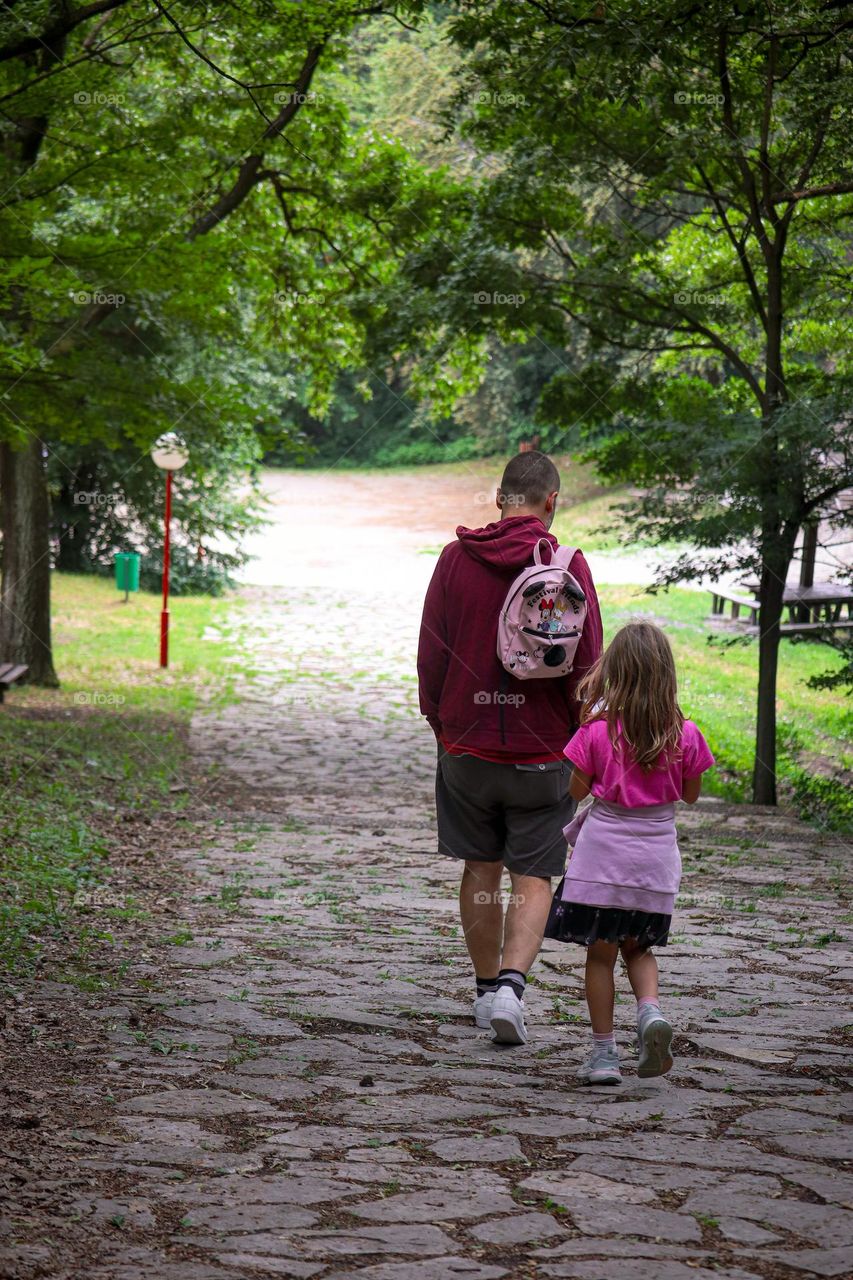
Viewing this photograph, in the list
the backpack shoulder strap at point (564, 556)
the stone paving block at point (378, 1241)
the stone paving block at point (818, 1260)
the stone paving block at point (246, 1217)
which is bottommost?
the stone paving block at point (246, 1217)

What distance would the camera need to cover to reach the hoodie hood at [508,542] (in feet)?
15.9

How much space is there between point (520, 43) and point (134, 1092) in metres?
8.99

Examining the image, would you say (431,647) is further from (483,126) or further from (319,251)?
(319,251)

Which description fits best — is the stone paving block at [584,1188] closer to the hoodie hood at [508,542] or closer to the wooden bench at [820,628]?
the hoodie hood at [508,542]

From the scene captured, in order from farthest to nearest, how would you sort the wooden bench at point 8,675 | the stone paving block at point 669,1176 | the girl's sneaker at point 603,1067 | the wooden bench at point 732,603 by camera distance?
the wooden bench at point 732,603 → the wooden bench at point 8,675 → the girl's sneaker at point 603,1067 → the stone paving block at point 669,1176

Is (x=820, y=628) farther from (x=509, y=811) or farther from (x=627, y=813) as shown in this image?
(x=627, y=813)

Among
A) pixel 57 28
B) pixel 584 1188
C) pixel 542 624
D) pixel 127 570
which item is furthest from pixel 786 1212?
pixel 127 570

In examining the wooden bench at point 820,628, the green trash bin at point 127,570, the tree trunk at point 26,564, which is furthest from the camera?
the green trash bin at point 127,570

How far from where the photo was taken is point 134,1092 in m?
4.22

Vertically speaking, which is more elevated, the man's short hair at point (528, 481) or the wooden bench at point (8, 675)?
the man's short hair at point (528, 481)

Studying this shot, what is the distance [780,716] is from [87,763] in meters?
9.23

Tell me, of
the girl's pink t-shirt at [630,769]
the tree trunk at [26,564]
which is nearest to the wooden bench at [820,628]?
the girl's pink t-shirt at [630,769]

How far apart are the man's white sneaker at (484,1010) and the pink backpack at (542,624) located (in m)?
1.18

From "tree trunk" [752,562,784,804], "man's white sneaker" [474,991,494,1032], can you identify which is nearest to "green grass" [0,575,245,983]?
"man's white sneaker" [474,991,494,1032]
